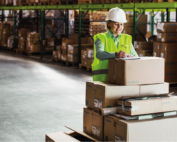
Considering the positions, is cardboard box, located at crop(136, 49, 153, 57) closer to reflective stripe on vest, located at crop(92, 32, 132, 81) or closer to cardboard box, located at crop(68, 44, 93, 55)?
cardboard box, located at crop(68, 44, 93, 55)

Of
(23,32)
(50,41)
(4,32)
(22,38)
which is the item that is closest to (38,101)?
(50,41)

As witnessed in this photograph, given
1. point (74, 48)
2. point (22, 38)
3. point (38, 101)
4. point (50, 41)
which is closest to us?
point (38, 101)

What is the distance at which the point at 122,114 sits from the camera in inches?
118

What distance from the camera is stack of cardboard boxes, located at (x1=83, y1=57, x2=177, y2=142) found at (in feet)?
9.55

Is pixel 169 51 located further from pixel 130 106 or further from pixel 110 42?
pixel 130 106

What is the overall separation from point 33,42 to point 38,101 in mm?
9296

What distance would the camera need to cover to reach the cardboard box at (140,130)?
9.35ft

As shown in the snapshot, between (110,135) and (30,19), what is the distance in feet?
54.2

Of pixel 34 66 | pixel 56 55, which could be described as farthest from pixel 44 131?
pixel 56 55

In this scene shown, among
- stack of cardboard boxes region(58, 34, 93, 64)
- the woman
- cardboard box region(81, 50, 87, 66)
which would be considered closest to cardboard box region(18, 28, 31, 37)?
stack of cardboard boxes region(58, 34, 93, 64)

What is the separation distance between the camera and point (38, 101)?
684 centimetres

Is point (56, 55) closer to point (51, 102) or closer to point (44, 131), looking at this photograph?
point (51, 102)

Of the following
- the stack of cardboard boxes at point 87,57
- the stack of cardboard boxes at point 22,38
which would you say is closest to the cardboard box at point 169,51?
the stack of cardboard boxes at point 87,57

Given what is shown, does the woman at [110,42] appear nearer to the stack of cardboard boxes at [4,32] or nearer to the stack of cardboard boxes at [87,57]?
the stack of cardboard boxes at [87,57]
